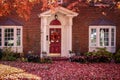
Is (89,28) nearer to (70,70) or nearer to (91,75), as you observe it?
(70,70)

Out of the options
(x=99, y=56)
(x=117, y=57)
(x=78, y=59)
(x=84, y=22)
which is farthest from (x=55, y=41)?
(x=117, y=57)

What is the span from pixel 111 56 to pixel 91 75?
9026mm

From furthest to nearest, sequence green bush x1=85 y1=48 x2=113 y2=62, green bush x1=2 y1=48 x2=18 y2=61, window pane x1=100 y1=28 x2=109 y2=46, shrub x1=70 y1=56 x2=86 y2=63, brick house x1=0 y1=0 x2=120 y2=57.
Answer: window pane x1=100 y1=28 x2=109 y2=46, brick house x1=0 y1=0 x2=120 y2=57, green bush x1=2 y1=48 x2=18 y2=61, green bush x1=85 y1=48 x2=113 y2=62, shrub x1=70 y1=56 x2=86 y2=63

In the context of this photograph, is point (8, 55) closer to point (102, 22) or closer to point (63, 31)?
point (63, 31)

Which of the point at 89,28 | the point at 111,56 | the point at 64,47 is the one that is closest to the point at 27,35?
the point at 64,47

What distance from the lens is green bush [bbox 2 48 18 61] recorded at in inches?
1047

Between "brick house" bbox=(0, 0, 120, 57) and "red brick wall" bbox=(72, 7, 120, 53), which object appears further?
"red brick wall" bbox=(72, 7, 120, 53)

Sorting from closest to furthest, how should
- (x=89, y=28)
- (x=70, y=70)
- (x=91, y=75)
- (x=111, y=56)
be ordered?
(x=91, y=75), (x=70, y=70), (x=111, y=56), (x=89, y=28)

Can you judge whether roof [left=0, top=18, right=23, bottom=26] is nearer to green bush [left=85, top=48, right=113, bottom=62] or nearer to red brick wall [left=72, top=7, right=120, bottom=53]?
red brick wall [left=72, top=7, right=120, bottom=53]

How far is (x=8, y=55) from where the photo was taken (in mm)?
27406

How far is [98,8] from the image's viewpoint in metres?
29.1

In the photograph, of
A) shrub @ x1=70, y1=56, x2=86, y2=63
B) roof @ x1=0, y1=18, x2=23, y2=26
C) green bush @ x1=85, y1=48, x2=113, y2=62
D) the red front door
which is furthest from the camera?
the red front door

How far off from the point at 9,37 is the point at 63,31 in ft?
15.3

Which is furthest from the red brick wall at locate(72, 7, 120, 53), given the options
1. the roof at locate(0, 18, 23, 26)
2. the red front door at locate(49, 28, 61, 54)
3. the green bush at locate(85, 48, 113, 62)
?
the roof at locate(0, 18, 23, 26)
